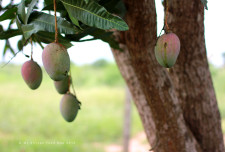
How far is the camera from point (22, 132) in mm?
4012

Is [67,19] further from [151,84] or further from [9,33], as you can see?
[151,84]

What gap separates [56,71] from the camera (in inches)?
19.8

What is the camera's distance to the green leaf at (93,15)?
48 cm

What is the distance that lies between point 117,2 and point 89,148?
10.1ft

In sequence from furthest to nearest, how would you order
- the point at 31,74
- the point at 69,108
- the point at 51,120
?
1. the point at 51,120
2. the point at 69,108
3. the point at 31,74

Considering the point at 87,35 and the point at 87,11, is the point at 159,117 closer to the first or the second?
the point at 87,35

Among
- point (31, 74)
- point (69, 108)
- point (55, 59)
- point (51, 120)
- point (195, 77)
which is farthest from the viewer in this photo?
point (51, 120)

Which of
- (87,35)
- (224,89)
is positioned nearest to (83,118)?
(224,89)

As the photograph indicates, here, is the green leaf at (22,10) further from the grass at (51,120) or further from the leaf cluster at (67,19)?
the grass at (51,120)

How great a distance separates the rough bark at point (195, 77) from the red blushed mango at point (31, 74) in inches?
18.0

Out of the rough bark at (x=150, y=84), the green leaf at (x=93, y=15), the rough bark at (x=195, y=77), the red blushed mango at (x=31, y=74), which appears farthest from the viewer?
the rough bark at (x=195, y=77)

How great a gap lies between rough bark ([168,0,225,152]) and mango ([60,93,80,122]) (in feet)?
1.24

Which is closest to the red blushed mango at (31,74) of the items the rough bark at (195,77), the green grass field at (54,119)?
the rough bark at (195,77)

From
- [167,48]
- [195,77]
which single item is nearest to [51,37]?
[167,48]
